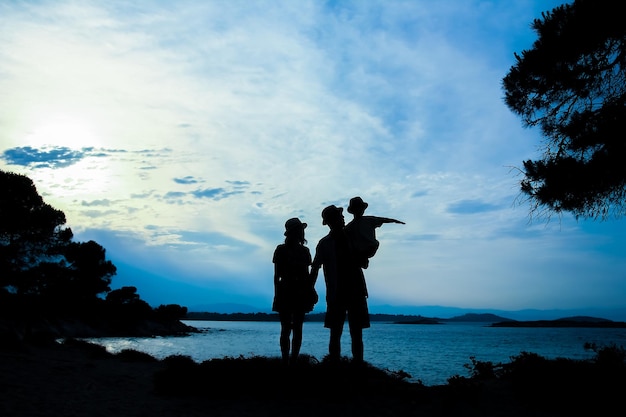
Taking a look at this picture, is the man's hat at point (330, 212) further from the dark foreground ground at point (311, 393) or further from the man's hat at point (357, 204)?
the dark foreground ground at point (311, 393)

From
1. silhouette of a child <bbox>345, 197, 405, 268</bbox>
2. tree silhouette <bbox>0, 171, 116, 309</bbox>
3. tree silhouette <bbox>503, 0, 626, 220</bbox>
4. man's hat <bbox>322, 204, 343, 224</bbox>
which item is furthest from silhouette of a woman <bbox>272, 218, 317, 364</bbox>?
tree silhouette <bbox>0, 171, 116, 309</bbox>

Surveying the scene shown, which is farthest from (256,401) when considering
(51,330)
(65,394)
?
(51,330)

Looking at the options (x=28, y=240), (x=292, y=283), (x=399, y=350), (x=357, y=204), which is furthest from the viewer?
(x=399, y=350)

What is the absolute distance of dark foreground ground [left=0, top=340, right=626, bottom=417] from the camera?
5102mm

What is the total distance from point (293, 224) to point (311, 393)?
99.5 inches

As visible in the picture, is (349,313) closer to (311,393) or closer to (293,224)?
(311,393)

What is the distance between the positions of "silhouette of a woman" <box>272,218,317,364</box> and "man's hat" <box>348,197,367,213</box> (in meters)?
1.20

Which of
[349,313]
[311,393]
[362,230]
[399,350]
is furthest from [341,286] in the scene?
[399,350]

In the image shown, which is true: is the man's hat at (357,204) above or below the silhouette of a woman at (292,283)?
above

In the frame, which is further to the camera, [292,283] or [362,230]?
[292,283]

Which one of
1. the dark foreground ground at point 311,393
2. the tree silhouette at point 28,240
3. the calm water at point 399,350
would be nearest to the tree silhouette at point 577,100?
the dark foreground ground at point 311,393

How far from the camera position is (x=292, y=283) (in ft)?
21.8

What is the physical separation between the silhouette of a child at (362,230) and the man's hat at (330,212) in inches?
7.5

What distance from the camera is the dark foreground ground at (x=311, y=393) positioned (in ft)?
16.7
